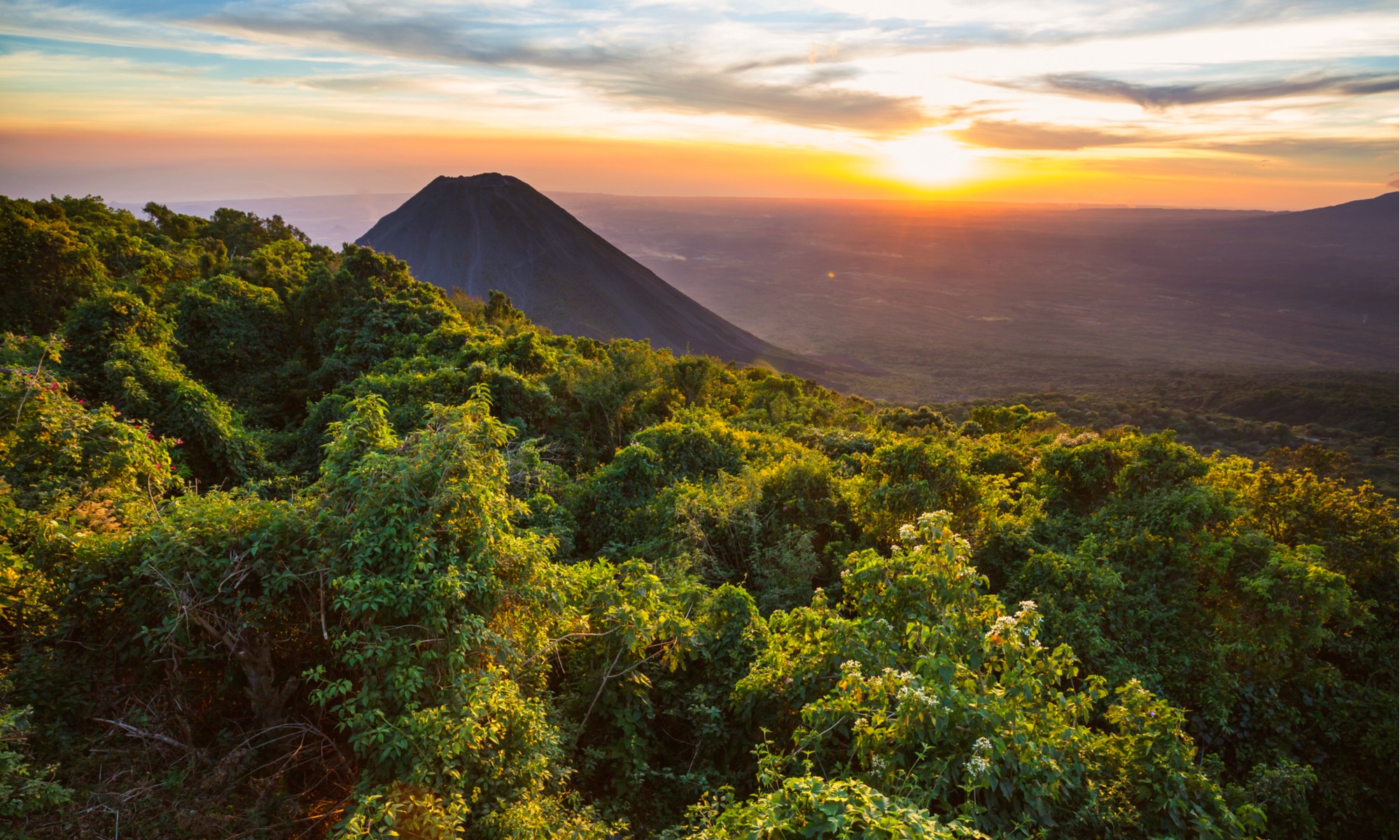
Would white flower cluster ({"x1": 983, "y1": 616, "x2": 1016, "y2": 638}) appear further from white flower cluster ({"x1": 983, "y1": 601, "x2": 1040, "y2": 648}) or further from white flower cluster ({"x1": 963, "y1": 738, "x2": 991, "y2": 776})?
white flower cluster ({"x1": 963, "y1": 738, "x2": 991, "y2": 776})

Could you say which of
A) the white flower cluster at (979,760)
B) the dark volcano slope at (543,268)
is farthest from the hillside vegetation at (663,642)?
the dark volcano slope at (543,268)

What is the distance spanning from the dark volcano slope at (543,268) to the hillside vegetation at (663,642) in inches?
3096

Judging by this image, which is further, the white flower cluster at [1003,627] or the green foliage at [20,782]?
the white flower cluster at [1003,627]

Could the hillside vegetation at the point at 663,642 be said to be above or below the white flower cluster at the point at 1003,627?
below

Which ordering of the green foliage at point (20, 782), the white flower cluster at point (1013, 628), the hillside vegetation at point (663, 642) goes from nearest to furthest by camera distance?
1. the green foliage at point (20, 782)
2. the hillside vegetation at point (663, 642)
3. the white flower cluster at point (1013, 628)

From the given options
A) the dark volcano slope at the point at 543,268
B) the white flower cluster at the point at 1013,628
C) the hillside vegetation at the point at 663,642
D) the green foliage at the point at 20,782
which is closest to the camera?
the green foliage at the point at 20,782

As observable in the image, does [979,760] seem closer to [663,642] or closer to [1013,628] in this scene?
[1013,628]

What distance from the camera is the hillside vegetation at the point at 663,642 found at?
4980 mm

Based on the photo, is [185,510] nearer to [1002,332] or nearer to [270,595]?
[270,595]

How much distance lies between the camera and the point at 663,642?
26.1 feet

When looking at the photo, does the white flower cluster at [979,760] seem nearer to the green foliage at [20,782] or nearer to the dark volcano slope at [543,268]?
the green foliage at [20,782]

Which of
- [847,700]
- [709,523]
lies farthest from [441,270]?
[847,700]

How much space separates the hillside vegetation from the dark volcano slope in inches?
3096

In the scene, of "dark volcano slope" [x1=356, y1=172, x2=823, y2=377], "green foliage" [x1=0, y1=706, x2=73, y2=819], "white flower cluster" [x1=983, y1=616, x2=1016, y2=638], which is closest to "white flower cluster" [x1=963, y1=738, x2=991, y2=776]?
"white flower cluster" [x1=983, y1=616, x2=1016, y2=638]
